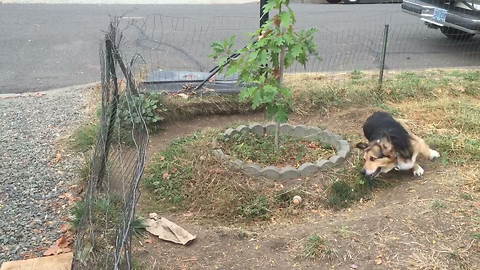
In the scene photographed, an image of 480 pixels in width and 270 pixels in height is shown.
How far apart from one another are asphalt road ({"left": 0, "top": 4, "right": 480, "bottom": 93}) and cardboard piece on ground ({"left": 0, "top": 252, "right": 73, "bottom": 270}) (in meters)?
4.56

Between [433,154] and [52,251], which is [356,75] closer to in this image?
[433,154]

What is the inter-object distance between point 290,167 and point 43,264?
8.05 ft

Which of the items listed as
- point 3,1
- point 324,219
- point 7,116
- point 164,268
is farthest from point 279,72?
point 3,1

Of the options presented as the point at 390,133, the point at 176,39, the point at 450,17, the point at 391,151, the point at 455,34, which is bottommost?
the point at 391,151

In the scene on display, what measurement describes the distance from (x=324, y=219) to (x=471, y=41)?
7.40 m

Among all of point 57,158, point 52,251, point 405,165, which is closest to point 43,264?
point 52,251

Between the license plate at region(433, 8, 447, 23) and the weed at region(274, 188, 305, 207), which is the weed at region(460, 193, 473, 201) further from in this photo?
the license plate at region(433, 8, 447, 23)

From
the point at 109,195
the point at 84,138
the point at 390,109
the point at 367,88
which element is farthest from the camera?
the point at 367,88

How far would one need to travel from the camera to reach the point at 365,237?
397cm

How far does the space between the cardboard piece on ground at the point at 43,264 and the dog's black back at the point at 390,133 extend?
2997 millimetres

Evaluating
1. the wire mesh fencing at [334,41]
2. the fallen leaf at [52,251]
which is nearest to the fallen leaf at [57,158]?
the fallen leaf at [52,251]

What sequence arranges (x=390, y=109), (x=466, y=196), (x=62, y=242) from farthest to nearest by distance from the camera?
(x=390, y=109), (x=466, y=196), (x=62, y=242)

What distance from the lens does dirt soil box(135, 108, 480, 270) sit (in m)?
3.74

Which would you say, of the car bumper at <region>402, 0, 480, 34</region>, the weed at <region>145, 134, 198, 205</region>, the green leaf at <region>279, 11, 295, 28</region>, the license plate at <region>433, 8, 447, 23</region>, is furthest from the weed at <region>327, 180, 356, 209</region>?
the license plate at <region>433, 8, 447, 23</region>
